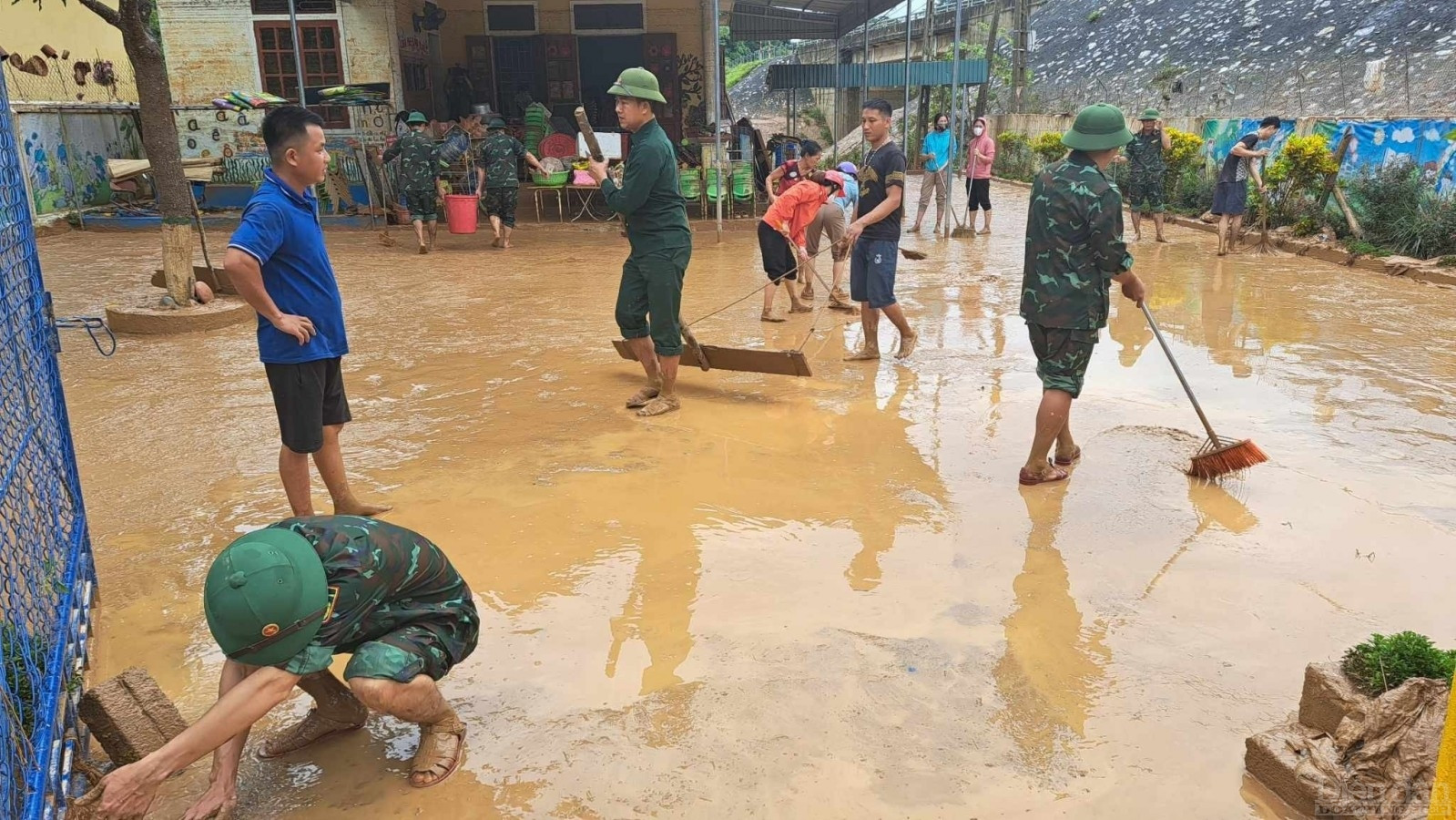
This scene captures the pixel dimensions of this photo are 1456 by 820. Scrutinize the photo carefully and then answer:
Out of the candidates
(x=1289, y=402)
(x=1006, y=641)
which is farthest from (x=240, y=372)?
(x=1289, y=402)

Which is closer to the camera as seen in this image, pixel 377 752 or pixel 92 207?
pixel 377 752

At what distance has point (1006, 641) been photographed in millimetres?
3219

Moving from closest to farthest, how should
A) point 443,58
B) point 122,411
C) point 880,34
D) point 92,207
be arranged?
point 122,411, point 92,207, point 443,58, point 880,34

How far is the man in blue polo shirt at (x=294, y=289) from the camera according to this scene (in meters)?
3.46

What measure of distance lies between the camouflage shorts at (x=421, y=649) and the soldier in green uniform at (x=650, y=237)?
288 centimetres

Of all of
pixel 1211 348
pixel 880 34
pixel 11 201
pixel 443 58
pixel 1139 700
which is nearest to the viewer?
pixel 1139 700

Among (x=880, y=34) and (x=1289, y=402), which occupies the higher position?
(x=880, y=34)

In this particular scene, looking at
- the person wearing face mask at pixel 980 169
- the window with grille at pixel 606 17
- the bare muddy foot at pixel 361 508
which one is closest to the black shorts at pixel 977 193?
the person wearing face mask at pixel 980 169

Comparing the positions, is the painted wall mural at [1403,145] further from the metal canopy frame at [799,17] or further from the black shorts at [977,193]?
the metal canopy frame at [799,17]

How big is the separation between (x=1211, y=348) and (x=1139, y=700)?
4.87 meters

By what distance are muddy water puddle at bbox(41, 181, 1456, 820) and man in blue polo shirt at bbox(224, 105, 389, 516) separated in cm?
60

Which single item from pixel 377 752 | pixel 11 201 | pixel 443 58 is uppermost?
pixel 443 58

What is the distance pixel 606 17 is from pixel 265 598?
17.3m

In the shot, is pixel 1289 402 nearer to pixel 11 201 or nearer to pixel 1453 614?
pixel 1453 614
